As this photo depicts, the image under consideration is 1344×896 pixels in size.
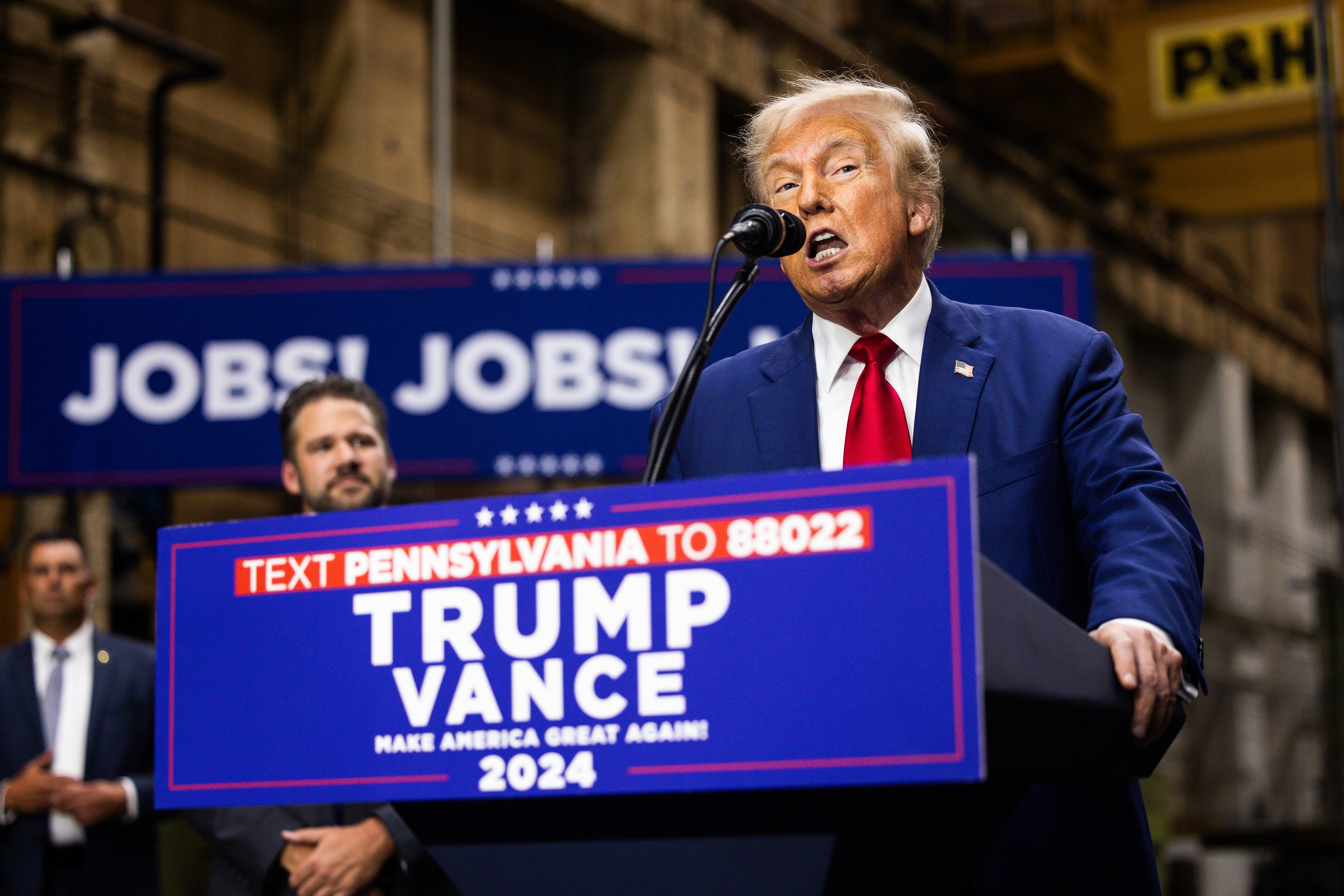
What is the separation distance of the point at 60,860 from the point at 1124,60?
498 inches

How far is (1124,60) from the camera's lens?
15.2 m

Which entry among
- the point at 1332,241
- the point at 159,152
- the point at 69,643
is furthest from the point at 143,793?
the point at 159,152

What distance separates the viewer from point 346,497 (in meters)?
3.88

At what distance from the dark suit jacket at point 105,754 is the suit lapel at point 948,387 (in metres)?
3.88

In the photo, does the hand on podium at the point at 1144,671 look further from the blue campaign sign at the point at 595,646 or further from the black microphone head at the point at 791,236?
the black microphone head at the point at 791,236

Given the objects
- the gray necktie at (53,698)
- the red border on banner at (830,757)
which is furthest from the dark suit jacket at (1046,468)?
the gray necktie at (53,698)

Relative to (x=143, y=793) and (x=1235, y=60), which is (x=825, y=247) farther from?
(x=1235, y=60)

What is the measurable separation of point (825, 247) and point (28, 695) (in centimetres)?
437

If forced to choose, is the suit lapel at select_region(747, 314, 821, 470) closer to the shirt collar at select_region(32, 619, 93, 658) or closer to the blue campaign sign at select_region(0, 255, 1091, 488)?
the shirt collar at select_region(32, 619, 93, 658)

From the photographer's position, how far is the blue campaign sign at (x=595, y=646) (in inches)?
58.2

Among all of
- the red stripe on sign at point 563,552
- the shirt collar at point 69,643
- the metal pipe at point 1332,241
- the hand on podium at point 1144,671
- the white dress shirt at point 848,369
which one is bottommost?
the shirt collar at point 69,643

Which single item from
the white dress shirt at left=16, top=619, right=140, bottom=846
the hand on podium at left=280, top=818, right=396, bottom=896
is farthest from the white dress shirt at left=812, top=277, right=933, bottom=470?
the white dress shirt at left=16, top=619, right=140, bottom=846

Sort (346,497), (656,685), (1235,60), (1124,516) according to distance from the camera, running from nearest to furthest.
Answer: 1. (656,685)
2. (1124,516)
3. (346,497)
4. (1235,60)

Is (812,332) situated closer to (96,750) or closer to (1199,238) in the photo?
(96,750)
